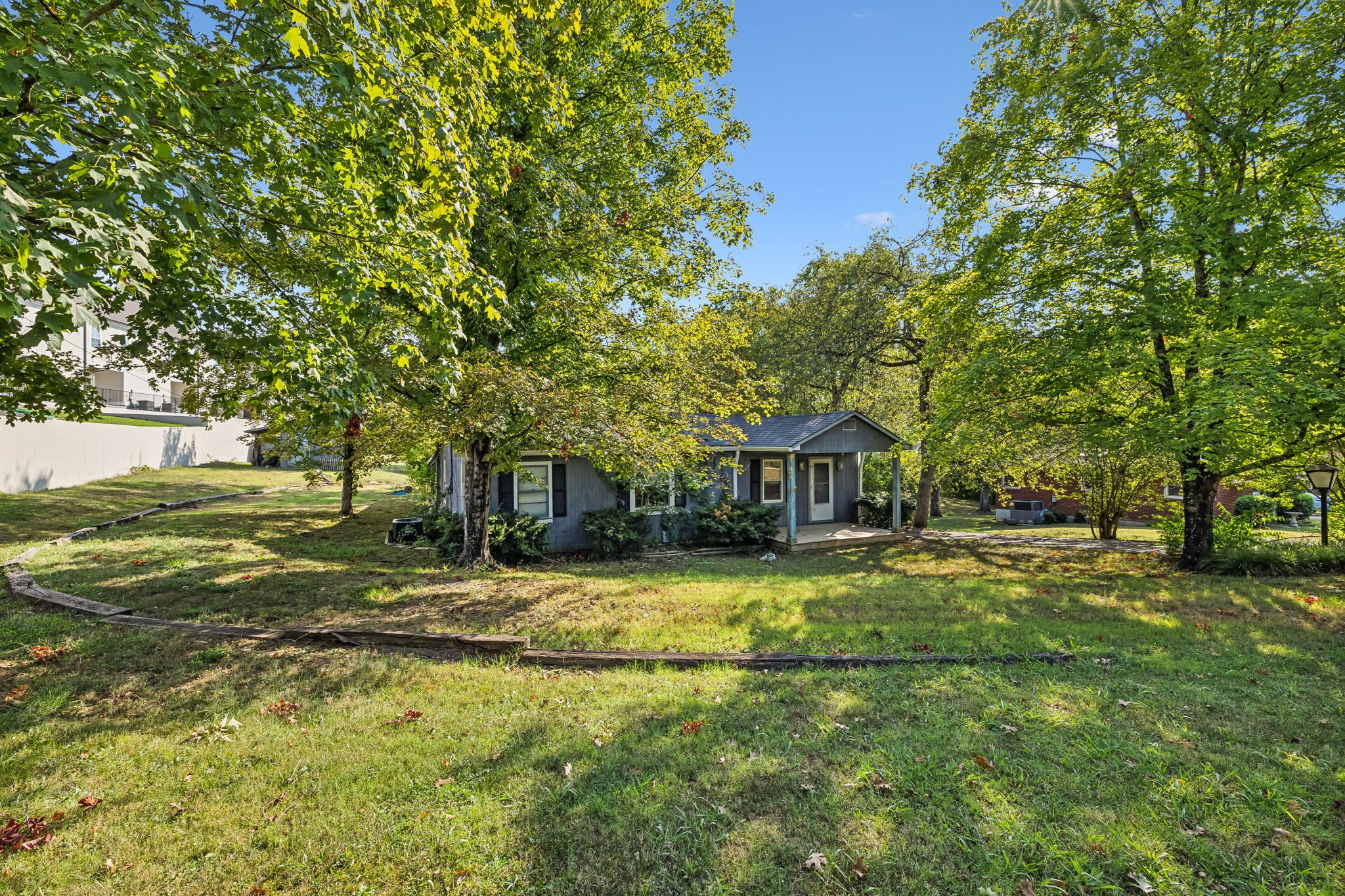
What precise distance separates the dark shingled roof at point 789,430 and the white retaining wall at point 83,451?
1287 cm

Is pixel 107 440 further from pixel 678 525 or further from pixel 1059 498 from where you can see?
pixel 1059 498

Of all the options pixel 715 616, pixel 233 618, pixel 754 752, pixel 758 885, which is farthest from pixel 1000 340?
pixel 233 618

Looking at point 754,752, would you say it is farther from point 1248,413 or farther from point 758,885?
point 1248,413

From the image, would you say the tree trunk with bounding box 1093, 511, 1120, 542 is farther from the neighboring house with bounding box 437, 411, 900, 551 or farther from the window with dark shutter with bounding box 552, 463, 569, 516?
the window with dark shutter with bounding box 552, 463, 569, 516

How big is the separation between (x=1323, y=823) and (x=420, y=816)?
16.7ft

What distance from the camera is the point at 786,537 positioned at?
1591cm

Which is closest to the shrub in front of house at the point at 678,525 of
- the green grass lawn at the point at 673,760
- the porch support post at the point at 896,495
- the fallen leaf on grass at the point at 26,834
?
the porch support post at the point at 896,495

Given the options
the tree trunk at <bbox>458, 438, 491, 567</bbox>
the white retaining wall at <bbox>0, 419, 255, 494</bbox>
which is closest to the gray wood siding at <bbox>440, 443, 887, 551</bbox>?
the tree trunk at <bbox>458, 438, 491, 567</bbox>

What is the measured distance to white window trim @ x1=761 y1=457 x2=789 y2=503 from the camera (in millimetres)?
17406

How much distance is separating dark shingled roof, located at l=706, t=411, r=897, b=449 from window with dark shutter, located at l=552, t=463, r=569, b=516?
4.09m

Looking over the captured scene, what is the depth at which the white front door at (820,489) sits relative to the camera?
18.6 m

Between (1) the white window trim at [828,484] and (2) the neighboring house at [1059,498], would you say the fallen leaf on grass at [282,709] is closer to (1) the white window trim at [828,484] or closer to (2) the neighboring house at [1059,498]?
(1) the white window trim at [828,484]

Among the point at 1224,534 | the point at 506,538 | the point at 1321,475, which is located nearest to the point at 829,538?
the point at 1224,534

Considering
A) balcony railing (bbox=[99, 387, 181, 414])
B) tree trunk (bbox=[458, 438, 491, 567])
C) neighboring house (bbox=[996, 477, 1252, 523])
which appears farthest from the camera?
balcony railing (bbox=[99, 387, 181, 414])
